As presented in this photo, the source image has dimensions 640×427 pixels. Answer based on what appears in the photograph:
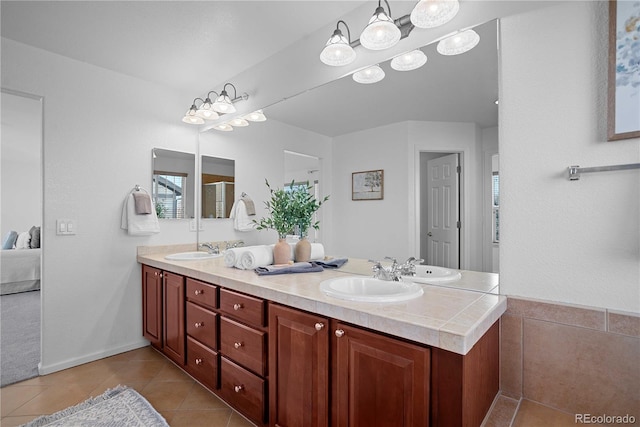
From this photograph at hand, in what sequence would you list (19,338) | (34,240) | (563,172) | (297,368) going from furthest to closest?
(34,240)
(19,338)
(297,368)
(563,172)

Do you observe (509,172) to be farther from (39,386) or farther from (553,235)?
(39,386)

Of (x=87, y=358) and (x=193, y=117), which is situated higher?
(x=193, y=117)

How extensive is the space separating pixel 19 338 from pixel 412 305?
376cm

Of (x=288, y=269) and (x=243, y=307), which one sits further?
(x=288, y=269)

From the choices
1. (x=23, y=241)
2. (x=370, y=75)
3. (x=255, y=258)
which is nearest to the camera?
(x=370, y=75)

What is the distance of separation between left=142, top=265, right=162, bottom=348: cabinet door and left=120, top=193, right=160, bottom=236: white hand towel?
1.05 feet

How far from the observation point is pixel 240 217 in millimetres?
2766

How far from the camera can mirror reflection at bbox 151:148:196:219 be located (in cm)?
289

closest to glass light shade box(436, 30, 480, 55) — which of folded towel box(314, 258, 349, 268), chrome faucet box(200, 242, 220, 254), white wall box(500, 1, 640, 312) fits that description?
white wall box(500, 1, 640, 312)

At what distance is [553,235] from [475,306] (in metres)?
0.42

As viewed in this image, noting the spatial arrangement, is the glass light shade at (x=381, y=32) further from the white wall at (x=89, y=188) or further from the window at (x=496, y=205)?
the white wall at (x=89, y=188)

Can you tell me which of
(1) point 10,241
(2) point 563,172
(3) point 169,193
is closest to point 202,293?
(3) point 169,193

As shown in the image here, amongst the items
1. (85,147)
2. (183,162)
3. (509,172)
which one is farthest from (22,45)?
(509,172)

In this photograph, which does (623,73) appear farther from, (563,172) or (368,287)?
(368,287)
